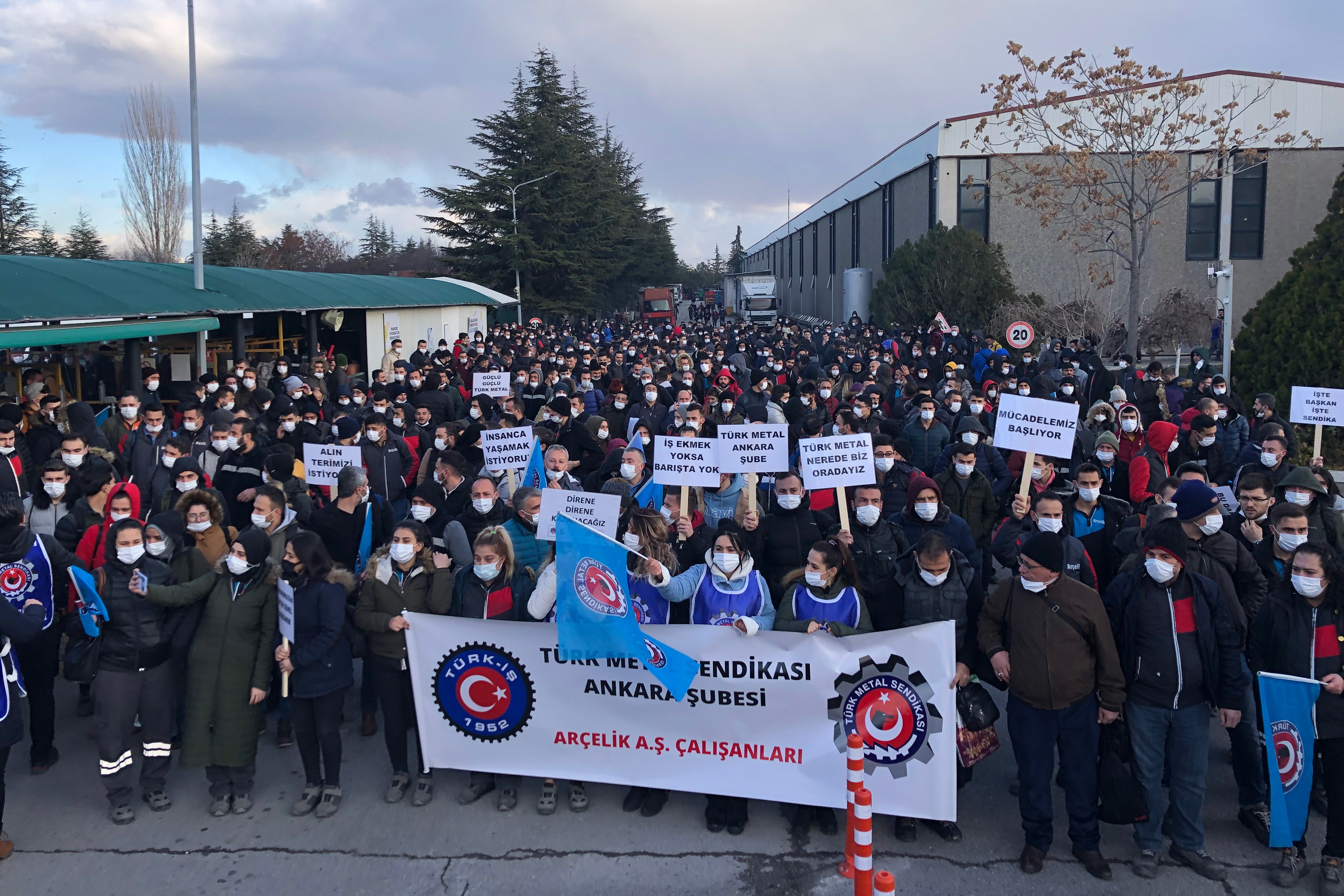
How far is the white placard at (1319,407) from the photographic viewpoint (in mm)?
9672

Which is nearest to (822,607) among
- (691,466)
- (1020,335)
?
(691,466)

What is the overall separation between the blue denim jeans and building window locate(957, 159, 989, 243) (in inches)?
1447

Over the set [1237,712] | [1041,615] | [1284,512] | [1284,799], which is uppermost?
[1284,512]

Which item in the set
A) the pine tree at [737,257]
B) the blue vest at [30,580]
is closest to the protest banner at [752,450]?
the blue vest at [30,580]

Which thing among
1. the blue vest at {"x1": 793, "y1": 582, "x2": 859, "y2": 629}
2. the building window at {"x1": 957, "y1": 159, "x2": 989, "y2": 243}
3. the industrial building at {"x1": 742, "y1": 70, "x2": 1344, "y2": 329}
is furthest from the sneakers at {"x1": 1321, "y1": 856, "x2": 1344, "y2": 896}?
the building window at {"x1": 957, "y1": 159, "x2": 989, "y2": 243}

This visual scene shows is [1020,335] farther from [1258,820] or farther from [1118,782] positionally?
[1118,782]

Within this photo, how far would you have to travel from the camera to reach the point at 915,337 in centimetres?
2961

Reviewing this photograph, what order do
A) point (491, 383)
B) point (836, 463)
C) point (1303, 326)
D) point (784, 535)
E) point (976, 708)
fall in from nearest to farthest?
point (976, 708) → point (784, 535) → point (836, 463) → point (491, 383) → point (1303, 326)

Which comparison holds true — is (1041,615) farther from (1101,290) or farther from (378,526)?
(1101,290)

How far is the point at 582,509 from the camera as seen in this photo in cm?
650

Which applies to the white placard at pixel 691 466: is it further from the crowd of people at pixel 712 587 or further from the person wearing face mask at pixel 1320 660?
the person wearing face mask at pixel 1320 660

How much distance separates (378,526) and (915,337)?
23.8 m

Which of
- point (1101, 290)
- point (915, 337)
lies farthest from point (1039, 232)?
point (915, 337)

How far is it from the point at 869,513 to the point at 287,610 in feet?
12.5
